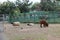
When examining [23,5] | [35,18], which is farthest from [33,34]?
[23,5]

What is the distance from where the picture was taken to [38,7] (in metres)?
57.0

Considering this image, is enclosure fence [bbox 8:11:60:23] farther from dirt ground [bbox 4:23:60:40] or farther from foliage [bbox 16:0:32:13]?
foliage [bbox 16:0:32:13]

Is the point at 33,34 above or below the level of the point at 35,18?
above

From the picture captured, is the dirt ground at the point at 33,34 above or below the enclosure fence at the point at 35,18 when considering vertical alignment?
above

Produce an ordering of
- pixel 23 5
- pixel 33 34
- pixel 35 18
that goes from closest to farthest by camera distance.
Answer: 1. pixel 33 34
2. pixel 35 18
3. pixel 23 5

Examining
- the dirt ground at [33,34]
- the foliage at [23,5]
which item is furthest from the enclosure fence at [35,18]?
the foliage at [23,5]

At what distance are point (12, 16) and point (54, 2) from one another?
28.3 m

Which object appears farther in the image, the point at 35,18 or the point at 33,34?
the point at 35,18

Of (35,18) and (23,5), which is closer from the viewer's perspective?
(35,18)

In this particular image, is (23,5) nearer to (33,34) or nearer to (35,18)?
(35,18)

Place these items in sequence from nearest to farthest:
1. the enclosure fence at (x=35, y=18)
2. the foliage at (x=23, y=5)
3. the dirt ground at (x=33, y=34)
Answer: the dirt ground at (x=33, y=34)
the enclosure fence at (x=35, y=18)
the foliage at (x=23, y=5)

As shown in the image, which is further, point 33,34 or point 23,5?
point 23,5

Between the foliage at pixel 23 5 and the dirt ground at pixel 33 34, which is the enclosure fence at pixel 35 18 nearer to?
the dirt ground at pixel 33 34

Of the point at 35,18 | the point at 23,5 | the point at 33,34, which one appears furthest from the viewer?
the point at 23,5
